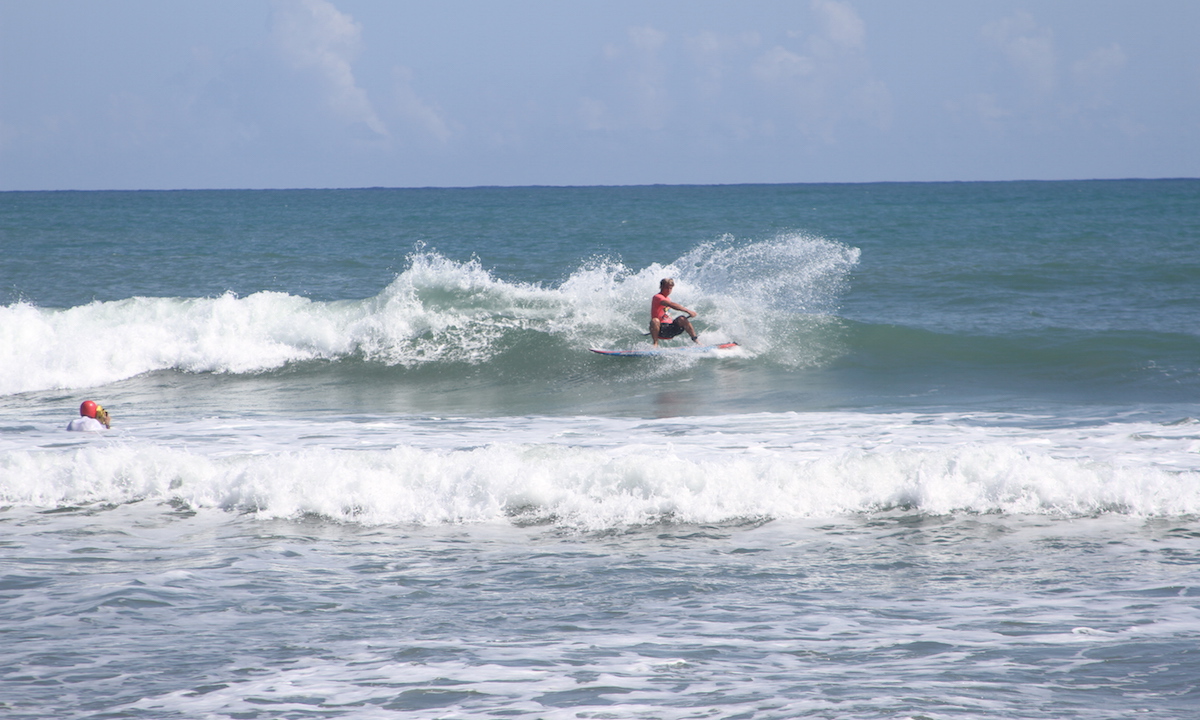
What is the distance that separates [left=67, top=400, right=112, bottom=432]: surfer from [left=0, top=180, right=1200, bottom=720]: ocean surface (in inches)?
6.2

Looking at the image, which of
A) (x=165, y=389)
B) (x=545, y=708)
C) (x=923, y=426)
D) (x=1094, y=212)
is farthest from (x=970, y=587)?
(x=1094, y=212)

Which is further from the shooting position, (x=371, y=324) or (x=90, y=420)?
(x=371, y=324)

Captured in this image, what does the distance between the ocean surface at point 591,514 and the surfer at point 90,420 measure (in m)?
0.16

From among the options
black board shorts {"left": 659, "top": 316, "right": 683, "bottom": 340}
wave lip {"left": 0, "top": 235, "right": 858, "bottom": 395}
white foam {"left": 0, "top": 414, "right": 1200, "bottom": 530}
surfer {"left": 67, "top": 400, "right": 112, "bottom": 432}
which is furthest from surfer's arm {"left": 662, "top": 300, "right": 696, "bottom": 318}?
surfer {"left": 67, "top": 400, "right": 112, "bottom": 432}

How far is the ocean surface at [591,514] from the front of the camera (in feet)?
16.1

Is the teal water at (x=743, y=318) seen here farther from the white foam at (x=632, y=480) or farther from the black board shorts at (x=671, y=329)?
the white foam at (x=632, y=480)

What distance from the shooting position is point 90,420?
36.7 feet

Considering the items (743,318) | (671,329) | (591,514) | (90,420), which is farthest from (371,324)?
(591,514)

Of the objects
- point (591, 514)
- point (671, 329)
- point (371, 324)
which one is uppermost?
point (371, 324)

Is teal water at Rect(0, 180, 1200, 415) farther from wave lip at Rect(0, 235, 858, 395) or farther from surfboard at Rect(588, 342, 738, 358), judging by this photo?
surfboard at Rect(588, 342, 738, 358)

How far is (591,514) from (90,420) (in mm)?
6571

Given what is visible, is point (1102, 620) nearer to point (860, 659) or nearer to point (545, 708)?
point (860, 659)

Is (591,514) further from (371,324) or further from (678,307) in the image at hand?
(371,324)

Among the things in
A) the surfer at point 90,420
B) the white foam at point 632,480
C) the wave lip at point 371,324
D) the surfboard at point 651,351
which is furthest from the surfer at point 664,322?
the surfer at point 90,420
